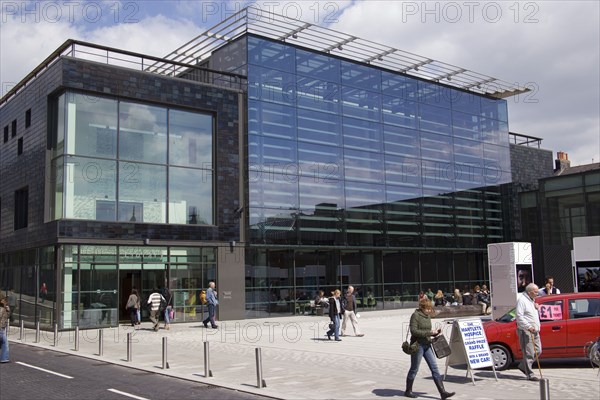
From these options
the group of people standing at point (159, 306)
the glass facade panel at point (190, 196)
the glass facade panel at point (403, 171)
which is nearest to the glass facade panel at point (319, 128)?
the glass facade panel at point (403, 171)

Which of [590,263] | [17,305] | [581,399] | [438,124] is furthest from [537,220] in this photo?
[581,399]

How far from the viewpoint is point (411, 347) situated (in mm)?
10320

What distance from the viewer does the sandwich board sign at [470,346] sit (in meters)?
11.5

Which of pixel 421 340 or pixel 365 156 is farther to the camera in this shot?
pixel 365 156

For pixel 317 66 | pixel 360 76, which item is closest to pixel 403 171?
pixel 360 76

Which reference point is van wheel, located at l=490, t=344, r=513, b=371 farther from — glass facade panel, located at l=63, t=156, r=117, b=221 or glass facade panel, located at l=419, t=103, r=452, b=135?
glass facade panel, located at l=419, t=103, r=452, b=135

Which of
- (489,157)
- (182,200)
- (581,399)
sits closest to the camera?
(581,399)

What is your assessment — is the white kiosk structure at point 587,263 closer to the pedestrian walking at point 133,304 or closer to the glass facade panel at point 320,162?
the glass facade panel at point 320,162

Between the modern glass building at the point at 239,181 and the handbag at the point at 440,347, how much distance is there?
57.2 feet

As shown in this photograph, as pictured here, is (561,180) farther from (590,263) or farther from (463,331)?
(463,331)

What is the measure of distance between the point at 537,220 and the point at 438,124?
407 inches

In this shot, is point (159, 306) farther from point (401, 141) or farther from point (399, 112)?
point (399, 112)

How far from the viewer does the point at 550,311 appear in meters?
13.0

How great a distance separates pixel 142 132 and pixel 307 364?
52.6 feet
